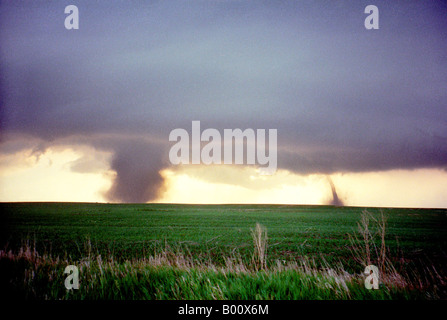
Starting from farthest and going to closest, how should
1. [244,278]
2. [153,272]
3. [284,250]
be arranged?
[284,250], [153,272], [244,278]

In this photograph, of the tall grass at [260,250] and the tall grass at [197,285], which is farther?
the tall grass at [260,250]

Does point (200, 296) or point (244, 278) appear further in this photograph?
point (244, 278)

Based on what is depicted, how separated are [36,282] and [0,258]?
5.15 ft

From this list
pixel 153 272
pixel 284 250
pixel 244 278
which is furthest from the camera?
pixel 284 250

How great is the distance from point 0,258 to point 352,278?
6.57 meters

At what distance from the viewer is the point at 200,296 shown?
4.39 m

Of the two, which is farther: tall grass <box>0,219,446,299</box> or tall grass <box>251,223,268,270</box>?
tall grass <box>251,223,268,270</box>

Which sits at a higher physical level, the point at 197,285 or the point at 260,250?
the point at 260,250

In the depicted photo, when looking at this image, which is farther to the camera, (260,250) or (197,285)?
(260,250)
